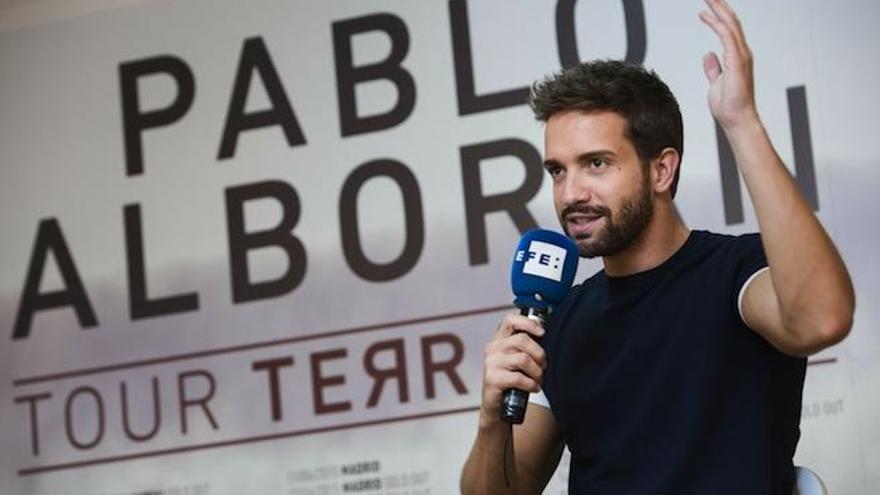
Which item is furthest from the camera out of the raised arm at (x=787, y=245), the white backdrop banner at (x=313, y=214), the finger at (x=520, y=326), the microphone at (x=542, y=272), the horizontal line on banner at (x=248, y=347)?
the horizontal line on banner at (x=248, y=347)

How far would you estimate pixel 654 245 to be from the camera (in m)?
2.02

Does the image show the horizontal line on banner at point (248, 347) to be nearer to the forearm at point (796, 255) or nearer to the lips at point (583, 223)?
the lips at point (583, 223)

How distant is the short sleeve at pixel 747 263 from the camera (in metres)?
1.88

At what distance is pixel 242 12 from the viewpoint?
13.4 ft

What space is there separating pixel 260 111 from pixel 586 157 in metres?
2.14

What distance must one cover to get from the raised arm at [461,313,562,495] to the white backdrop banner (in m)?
1.35

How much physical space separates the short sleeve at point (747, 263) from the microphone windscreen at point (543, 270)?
0.23 m

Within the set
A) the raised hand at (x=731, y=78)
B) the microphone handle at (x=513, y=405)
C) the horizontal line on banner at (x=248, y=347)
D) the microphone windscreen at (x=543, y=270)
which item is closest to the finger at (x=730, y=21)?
the raised hand at (x=731, y=78)

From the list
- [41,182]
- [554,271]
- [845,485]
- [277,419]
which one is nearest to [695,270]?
[554,271]

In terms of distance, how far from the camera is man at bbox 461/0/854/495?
176cm

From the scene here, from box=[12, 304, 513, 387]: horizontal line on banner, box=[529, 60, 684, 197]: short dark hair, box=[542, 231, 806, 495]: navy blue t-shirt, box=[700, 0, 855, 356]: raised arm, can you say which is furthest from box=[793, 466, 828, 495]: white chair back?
box=[12, 304, 513, 387]: horizontal line on banner

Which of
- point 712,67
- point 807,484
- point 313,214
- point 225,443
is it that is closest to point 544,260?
point 712,67

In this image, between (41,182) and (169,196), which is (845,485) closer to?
(169,196)

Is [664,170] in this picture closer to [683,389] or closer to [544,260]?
[544,260]
